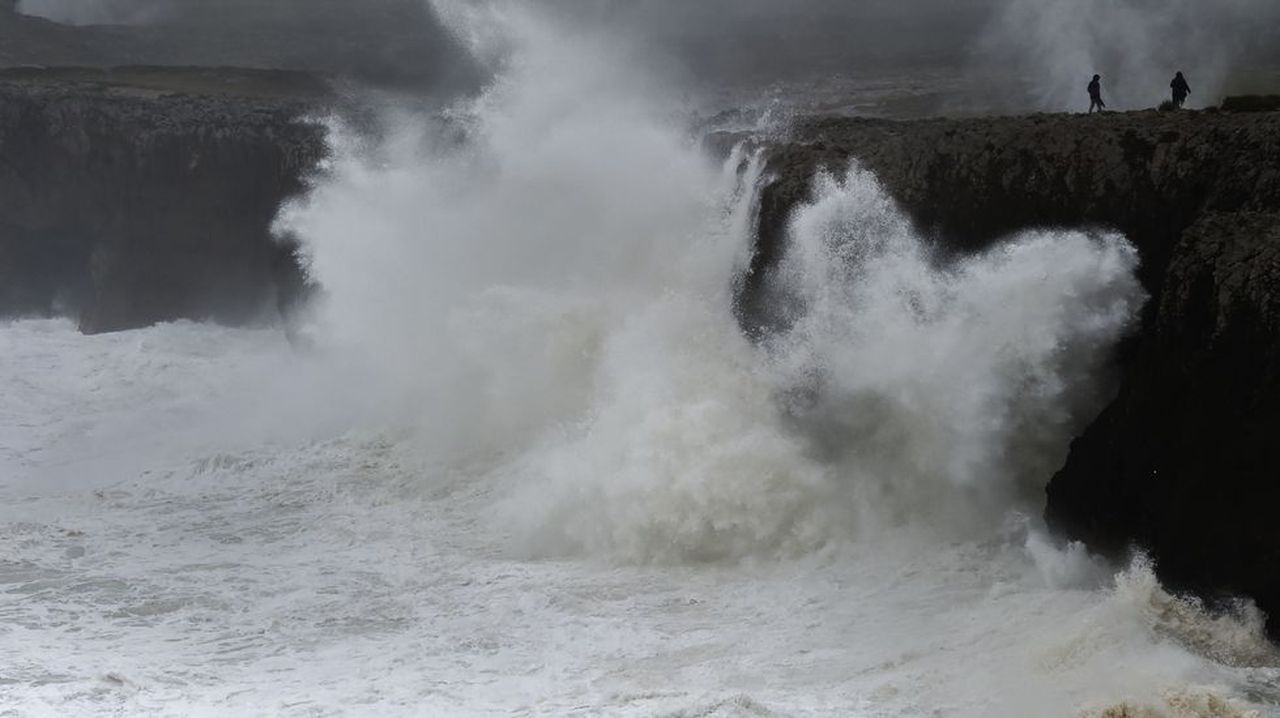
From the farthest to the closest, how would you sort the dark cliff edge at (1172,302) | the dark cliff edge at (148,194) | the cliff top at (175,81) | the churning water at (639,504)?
the cliff top at (175,81)
the dark cliff edge at (148,194)
the churning water at (639,504)
the dark cliff edge at (1172,302)

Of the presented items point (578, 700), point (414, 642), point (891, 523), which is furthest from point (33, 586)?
point (891, 523)

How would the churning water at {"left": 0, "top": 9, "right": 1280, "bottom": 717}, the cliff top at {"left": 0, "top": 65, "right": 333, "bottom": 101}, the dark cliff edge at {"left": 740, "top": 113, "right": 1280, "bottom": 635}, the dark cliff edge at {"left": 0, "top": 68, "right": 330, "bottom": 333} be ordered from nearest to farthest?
the dark cliff edge at {"left": 740, "top": 113, "right": 1280, "bottom": 635}
the churning water at {"left": 0, "top": 9, "right": 1280, "bottom": 717}
the dark cliff edge at {"left": 0, "top": 68, "right": 330, "bottom": 333}
the cliff top at {"left": 0, "top": 65, "right": 333, "bottom": 101}

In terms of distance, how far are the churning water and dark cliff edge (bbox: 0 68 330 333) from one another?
6075 millimetres

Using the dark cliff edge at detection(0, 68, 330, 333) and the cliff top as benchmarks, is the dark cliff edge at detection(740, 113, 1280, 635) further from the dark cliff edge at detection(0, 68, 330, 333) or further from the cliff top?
the cliff top

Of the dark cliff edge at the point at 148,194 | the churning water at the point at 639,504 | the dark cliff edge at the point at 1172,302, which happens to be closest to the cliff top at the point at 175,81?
the dark cliff edge at the point at 148,194

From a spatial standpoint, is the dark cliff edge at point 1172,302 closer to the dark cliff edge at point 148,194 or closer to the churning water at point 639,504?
the churning water at point 639,504

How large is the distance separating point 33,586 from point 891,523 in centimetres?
804

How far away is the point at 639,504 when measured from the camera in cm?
1077

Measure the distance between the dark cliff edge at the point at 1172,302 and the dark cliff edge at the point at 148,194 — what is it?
50.0ft

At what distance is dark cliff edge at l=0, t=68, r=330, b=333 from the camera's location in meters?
22.1

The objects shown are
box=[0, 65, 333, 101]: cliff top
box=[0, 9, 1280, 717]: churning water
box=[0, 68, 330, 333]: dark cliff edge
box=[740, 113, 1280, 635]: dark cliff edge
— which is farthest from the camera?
box=[0, 65, 333, 101]: cliff top

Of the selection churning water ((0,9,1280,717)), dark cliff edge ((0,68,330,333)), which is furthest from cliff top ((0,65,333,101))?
churning water ((0,9,1280,717))

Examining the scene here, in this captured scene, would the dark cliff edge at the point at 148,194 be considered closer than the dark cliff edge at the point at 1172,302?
No

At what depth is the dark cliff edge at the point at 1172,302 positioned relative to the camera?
23.5 ft
